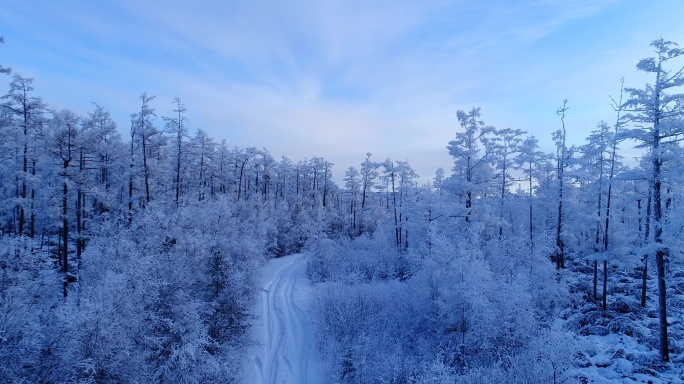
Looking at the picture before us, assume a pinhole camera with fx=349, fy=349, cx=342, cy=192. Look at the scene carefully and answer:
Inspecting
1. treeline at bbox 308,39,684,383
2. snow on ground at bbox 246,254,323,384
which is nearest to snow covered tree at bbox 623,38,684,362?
treeline at bbox 308,39,684,383

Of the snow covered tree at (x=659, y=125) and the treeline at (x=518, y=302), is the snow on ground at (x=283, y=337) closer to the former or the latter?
the treeline at (x=518, y=302)

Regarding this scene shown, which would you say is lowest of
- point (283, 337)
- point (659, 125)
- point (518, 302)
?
point (283, 337)

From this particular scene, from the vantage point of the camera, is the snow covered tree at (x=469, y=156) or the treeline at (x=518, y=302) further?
the snow covered tree at (x=469, y=156)

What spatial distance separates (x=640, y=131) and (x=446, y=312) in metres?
12.4

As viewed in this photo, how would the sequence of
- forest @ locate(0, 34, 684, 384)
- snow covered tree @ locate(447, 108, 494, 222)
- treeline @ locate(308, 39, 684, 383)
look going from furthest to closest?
snow covered tree @ locate(447, 108, 494, 222) → treeline @ locate(308, 39, 684, 383) → forest @ locate(0, 34, 684, 384)

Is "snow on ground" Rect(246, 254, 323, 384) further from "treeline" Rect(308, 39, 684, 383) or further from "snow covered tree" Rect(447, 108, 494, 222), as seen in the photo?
"snow covered tree" Rect(447, 108, 494, 222)

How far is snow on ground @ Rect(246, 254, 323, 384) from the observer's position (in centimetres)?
1717

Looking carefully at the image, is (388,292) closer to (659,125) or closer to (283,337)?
(283,337)

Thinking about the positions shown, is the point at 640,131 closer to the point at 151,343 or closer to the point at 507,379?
the point at 507,379

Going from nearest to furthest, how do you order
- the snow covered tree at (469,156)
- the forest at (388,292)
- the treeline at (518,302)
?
1. the forest at (388,292)
2. the treeline at (518,302)
3. the snow covered tree at (469,156)

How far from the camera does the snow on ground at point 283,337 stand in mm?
17172

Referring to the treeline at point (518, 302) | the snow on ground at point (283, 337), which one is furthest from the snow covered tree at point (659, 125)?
the snow on ground at point (283, 337)

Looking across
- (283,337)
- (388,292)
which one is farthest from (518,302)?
(283,337)

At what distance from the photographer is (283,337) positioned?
69.1 feet
